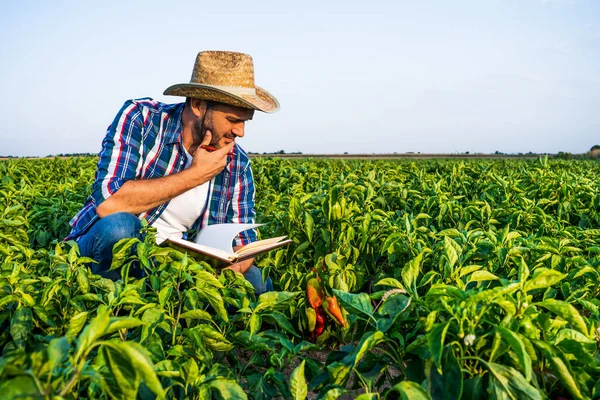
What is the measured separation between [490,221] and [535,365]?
2474 mm

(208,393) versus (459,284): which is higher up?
(459,284)

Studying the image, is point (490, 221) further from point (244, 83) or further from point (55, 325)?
point (55, 325)

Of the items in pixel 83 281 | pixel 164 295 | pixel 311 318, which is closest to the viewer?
pixel 164 295

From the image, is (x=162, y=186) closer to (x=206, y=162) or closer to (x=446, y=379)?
(x=206, y=162)

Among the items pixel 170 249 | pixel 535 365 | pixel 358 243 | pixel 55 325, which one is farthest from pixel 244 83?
pixel 535 365

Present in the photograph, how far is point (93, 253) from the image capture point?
298 cm

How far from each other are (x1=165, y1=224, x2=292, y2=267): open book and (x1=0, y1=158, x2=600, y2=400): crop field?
4.2 inches

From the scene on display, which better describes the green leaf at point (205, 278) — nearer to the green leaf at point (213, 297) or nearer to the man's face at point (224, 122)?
the green leaf at point (213, 297)

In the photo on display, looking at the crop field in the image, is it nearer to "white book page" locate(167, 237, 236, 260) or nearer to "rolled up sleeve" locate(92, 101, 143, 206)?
"white book page" locate(167, 237, 236, 260)

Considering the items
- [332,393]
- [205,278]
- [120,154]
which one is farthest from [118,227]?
[332,393]

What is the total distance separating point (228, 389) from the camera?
5.17ft

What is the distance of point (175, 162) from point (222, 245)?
822mm

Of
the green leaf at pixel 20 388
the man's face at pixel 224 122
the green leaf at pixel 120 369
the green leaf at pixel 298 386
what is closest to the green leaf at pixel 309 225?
the man's face at pixel 224 122

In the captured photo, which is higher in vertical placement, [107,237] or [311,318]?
[107,237]
